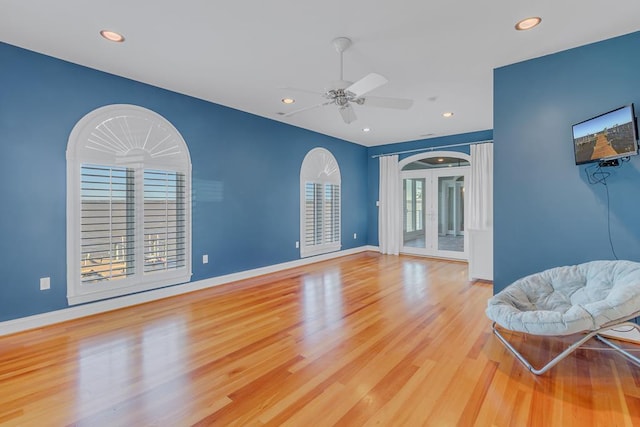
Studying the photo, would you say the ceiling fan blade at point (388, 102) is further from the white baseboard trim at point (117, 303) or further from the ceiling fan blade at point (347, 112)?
the white baseboard trim at point (117, 303)

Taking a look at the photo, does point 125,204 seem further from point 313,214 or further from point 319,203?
point 319,203

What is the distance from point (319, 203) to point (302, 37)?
13.5ft

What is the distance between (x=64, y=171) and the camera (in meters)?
3.31

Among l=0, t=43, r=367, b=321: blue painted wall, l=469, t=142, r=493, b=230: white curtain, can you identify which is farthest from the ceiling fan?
l=469, t=142, r=493, b=230: white curtain

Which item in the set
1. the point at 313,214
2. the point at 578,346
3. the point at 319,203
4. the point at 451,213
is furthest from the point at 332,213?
the point at 578,346

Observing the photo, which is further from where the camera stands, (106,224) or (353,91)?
(106,224)

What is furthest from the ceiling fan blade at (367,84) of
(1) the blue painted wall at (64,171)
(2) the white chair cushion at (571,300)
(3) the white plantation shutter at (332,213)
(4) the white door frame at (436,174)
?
(4) the white door frame at (436,174)

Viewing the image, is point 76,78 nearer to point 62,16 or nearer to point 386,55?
point 62,16

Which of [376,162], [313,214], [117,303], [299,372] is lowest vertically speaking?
[299,372]

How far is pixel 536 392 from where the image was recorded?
6.72ft

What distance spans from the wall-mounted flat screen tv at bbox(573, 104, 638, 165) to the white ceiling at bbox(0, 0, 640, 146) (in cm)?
82

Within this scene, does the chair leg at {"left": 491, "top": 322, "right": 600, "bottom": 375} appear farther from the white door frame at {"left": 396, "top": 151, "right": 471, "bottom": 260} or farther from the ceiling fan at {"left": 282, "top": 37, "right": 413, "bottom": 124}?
the white door frame at {"left": 396, "top": 151, "right": 471, "bottom": 260}

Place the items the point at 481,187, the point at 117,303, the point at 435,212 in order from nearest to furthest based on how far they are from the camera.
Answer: the point at 117,303 < the point at 481,187 < the point at 435,212

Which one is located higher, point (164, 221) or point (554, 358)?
point (164, 221)
